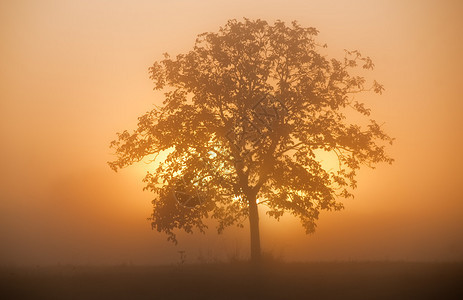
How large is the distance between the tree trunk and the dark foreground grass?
2.84 ft

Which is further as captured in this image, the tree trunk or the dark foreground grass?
the tree trunk

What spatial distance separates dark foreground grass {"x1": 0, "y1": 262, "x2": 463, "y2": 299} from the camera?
89.5 feet

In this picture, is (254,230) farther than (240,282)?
Yes

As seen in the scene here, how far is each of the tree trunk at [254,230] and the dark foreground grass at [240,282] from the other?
2.84 feet

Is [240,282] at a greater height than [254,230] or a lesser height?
lesser

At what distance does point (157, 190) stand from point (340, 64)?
13176mm

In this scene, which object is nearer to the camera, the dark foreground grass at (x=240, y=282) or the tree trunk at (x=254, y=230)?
the dark foreground grass at (x=240, y=282)

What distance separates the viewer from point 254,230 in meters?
36.3

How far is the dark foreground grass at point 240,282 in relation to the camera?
27.3 metres

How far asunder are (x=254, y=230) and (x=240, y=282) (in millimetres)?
6796

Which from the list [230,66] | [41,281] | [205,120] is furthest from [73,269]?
[230,66]

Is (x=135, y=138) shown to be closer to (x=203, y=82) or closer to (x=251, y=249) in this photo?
(x=203, y=82)

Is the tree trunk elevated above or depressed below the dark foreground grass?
above

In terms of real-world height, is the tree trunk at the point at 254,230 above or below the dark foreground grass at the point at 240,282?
above
